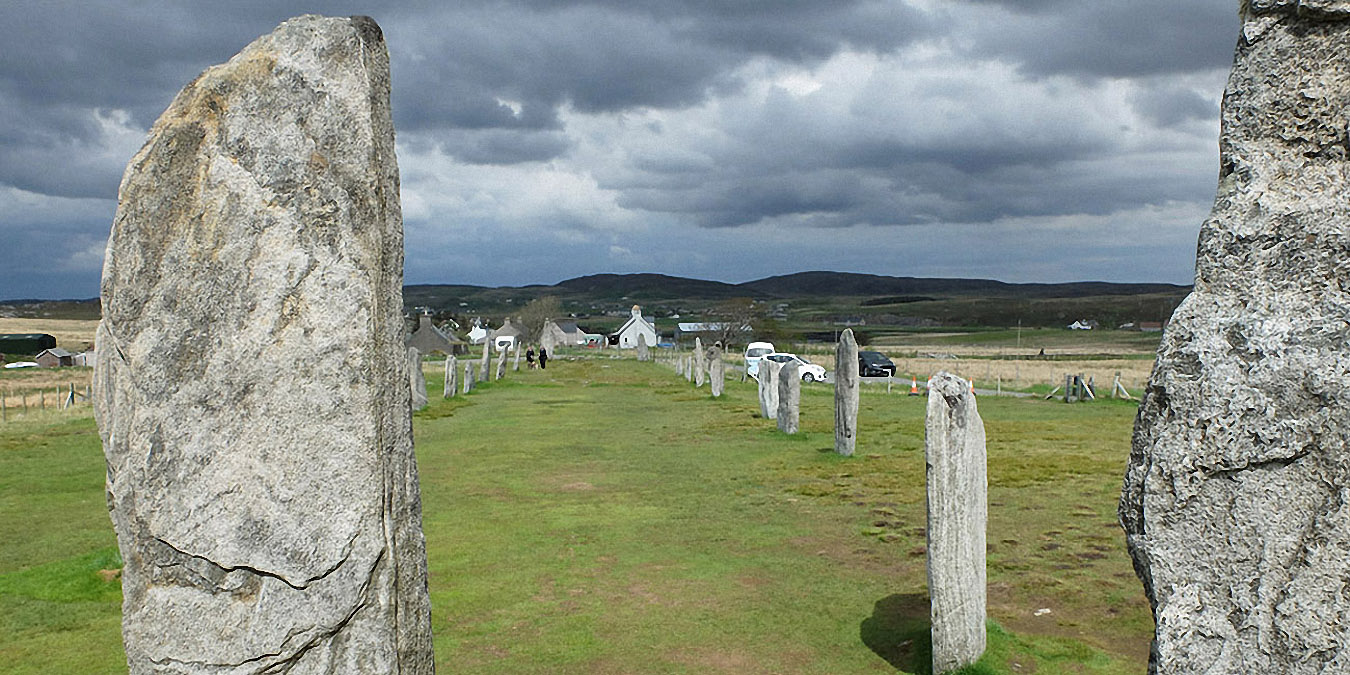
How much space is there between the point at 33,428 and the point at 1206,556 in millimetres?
24896

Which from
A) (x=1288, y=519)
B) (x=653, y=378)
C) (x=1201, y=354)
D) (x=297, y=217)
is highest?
(x=297, y=217)

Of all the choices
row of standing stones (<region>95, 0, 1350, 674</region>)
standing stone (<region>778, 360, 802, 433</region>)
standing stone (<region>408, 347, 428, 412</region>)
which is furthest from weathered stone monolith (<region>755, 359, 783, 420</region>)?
row of standing stones (<region>95, 0, 1350, 674</region>)

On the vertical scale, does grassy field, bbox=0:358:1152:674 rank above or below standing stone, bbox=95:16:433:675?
below

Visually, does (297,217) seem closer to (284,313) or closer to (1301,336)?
(284,313)

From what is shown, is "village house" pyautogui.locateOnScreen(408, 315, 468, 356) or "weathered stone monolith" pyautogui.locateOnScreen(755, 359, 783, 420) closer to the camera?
"weathered stone monolith" pyautogui.locateOnScreen(755, 359, 783, 420)

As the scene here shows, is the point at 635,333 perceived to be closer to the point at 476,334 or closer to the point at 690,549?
the point at 476,334

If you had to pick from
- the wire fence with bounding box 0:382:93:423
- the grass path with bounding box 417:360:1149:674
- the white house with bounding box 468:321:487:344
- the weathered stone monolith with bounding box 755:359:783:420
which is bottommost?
the white house with bounding box 468:321:487:344

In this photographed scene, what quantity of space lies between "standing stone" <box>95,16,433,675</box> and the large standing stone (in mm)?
2994

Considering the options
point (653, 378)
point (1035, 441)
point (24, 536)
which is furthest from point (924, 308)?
point (24, 536)

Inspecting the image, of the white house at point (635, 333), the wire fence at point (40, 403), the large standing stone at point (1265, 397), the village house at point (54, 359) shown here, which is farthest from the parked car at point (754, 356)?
the white house at point (635, 333)

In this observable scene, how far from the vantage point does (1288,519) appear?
2.85 metres

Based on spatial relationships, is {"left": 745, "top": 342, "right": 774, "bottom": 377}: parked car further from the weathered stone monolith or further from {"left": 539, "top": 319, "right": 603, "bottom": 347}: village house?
{"left": 539, "top": 319, "right": 603, "bottom": 347}: village house

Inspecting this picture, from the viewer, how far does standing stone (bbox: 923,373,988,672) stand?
7020 mm

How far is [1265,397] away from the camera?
2.85 meters
